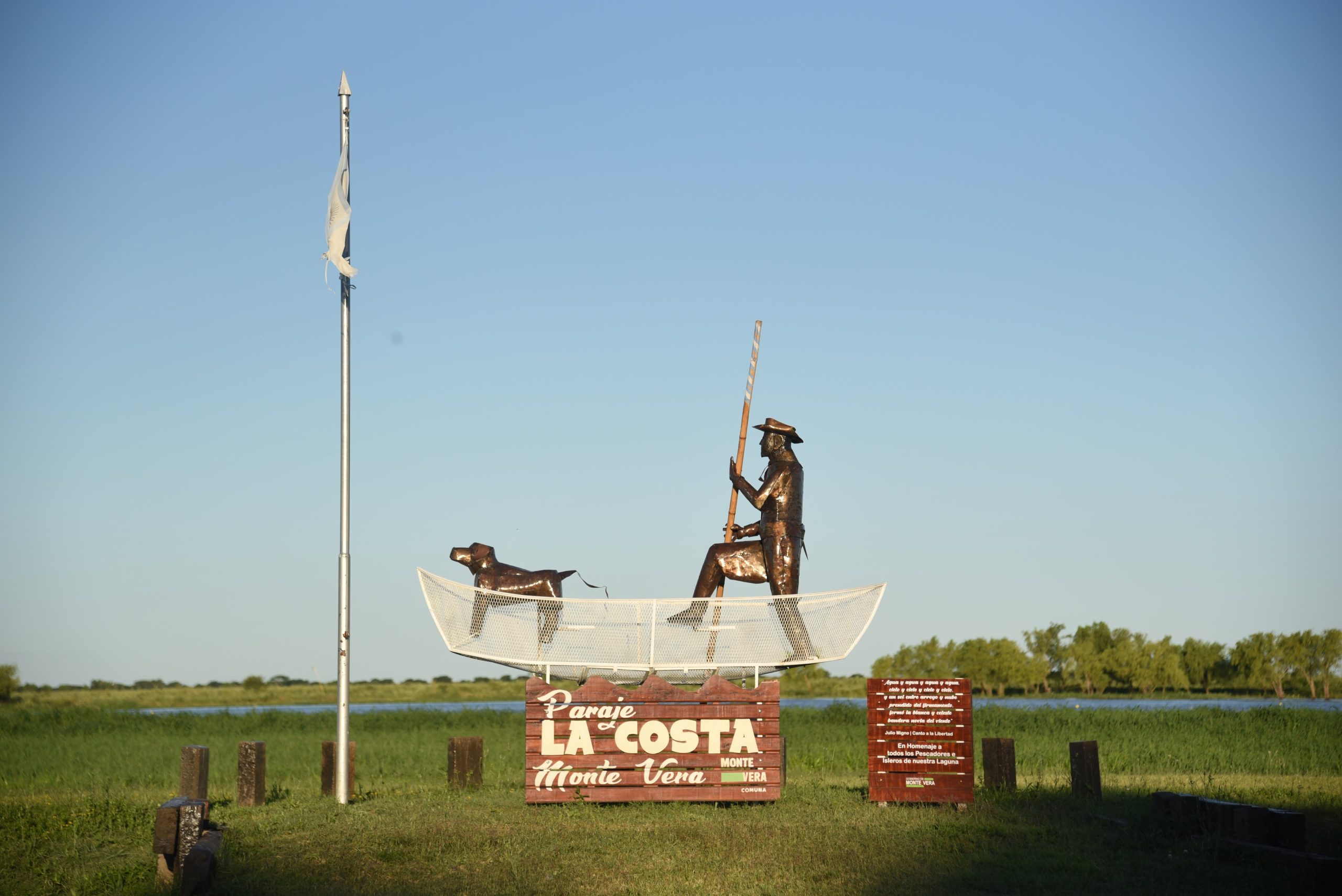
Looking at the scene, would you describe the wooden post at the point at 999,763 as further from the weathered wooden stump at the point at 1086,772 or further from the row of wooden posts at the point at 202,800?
the row of wooden posts at the point at 202,800

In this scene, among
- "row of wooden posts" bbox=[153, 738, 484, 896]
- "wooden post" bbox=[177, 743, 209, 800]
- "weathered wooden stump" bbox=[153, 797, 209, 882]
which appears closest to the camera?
"row of wooden posts" bbox=[153, 738, 484, 896]

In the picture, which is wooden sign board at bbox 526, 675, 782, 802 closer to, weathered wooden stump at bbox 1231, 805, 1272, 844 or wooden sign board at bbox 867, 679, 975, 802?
wooden sign board at bbox 867, 679, 975, 802

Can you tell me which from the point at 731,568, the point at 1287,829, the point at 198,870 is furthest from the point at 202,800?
the point at 1287,829

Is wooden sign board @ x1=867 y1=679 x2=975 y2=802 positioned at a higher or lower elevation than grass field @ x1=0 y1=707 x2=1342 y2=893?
higher

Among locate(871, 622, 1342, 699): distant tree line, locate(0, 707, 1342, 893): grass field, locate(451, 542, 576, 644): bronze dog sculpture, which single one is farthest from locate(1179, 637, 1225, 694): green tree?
locate(451, 542, 576, 644): bronze dog sculpture

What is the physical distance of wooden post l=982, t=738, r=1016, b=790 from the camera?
1602cm

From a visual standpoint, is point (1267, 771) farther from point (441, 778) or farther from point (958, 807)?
point (441, 778)

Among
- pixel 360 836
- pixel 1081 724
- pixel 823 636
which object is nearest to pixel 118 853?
pixel 360 836

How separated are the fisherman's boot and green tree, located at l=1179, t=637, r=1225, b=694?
62.5 metres

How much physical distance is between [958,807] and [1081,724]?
1853 cm

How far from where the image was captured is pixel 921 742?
1427 cm

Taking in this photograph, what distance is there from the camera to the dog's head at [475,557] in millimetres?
14930

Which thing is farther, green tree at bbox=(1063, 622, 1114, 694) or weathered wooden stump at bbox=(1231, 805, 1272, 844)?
green tree at bbox=(1063, 622, 1114, 694)

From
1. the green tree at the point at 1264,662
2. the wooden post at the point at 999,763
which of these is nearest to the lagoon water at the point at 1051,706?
the green tree at the point at 1264,662
